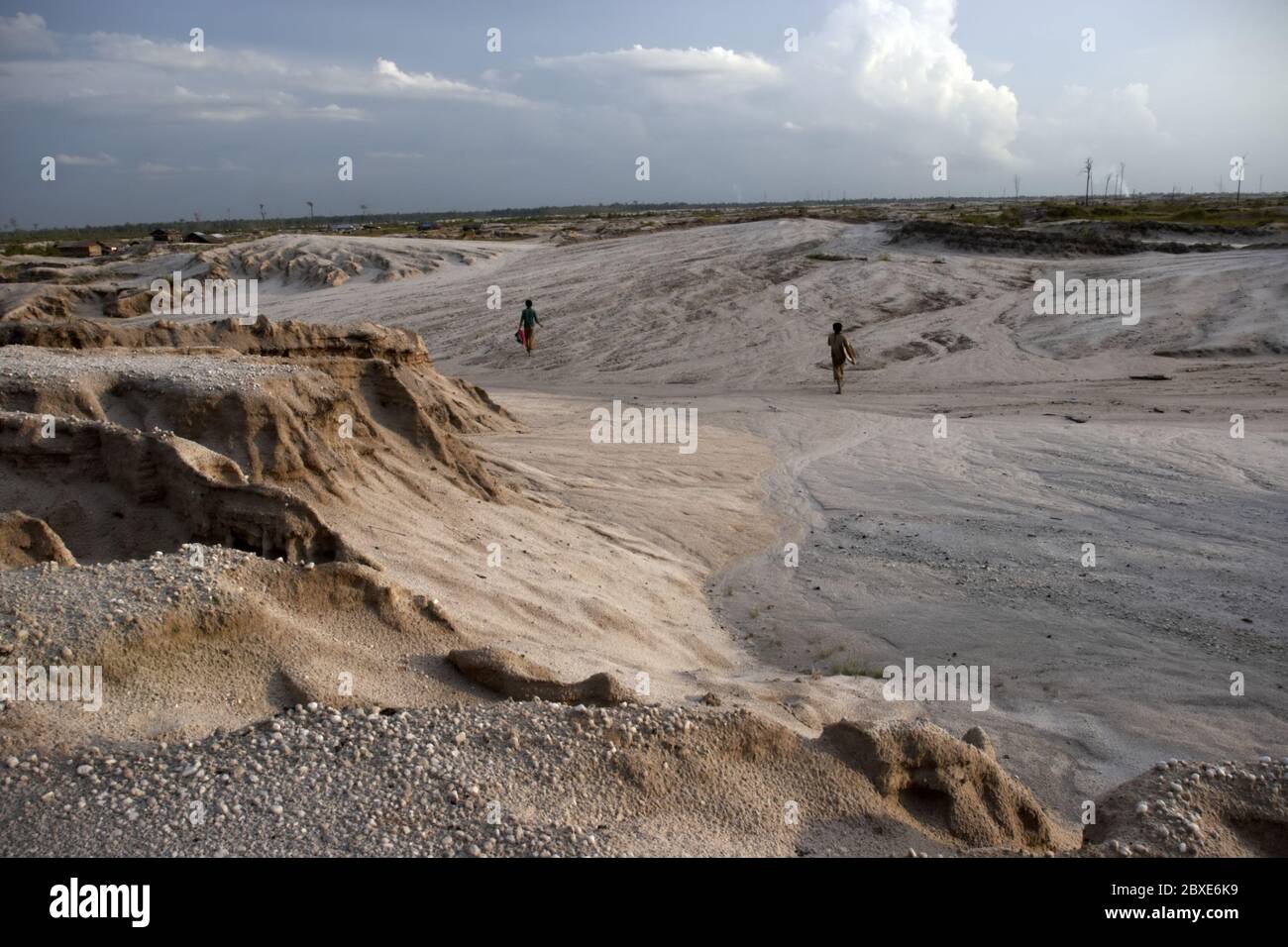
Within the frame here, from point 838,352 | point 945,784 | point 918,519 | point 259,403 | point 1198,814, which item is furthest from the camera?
point 838,352

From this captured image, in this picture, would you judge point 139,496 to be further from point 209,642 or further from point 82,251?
point 82,251

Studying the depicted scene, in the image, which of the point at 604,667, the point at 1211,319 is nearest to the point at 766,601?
the point at 604,667

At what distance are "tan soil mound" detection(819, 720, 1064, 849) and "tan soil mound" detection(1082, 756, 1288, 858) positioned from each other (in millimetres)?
287

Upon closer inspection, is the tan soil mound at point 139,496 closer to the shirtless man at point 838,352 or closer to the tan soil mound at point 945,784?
the tan soil mound at point 945,784

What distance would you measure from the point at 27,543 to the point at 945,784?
5057 millimetres

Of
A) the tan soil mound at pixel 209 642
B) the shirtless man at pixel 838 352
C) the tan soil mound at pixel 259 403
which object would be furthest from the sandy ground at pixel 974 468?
the tan soil mound at pixel 209 642

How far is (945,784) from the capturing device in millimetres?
4426

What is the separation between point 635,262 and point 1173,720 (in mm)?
25174

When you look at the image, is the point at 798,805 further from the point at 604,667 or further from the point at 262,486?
the point at 262,486

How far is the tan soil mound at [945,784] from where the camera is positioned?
4.36 m

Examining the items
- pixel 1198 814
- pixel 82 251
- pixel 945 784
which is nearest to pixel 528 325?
pixel 945 784

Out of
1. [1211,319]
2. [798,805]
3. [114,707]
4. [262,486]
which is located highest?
[1211,319]

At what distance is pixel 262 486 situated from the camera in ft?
21.1

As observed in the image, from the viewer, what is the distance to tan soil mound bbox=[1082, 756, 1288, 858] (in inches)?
157
